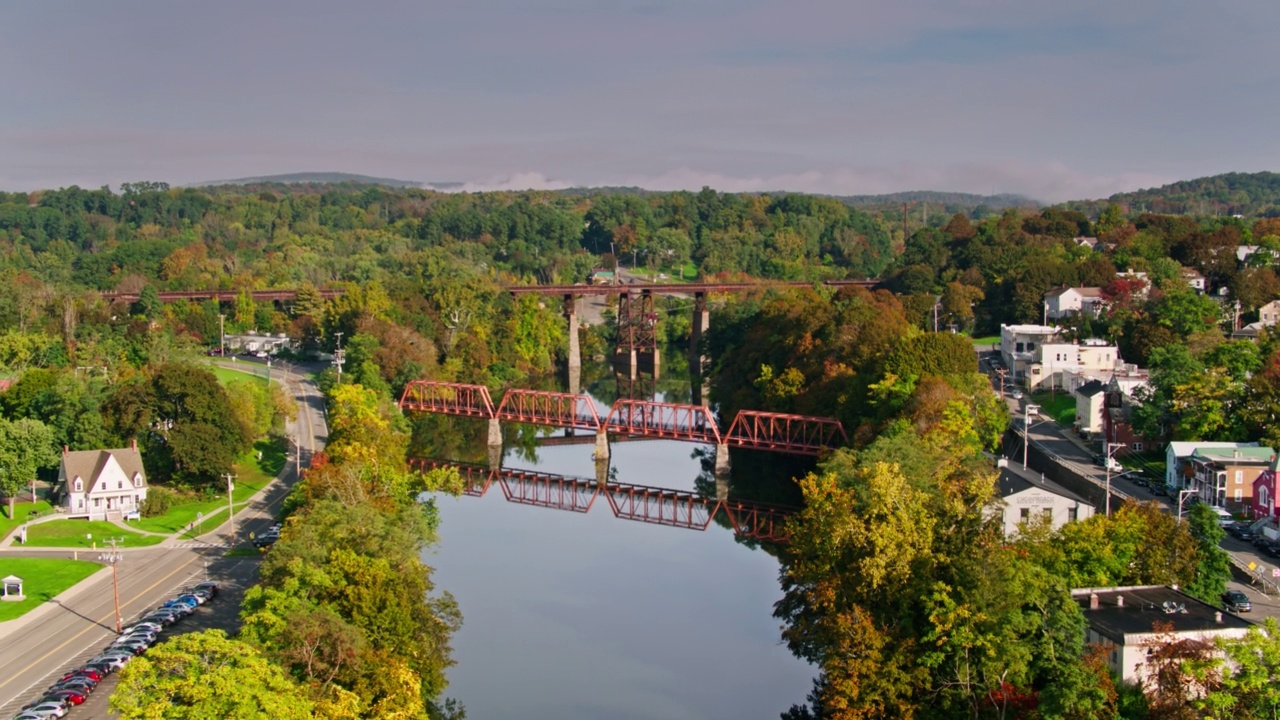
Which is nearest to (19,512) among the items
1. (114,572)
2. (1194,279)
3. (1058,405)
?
(114,572)

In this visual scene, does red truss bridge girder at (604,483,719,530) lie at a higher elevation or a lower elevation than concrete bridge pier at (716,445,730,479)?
lower

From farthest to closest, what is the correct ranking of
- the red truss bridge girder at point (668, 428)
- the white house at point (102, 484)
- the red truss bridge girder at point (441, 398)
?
the red truss bridge girder at point (441, 398)
the red truss bridge girder at point (668, 428)
the white house at point (102, 484)

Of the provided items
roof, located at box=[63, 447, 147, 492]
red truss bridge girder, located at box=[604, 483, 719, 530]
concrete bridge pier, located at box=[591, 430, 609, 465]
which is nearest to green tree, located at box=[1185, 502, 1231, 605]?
red truss bridge girder, located at box=[604, 483, 719, 530]

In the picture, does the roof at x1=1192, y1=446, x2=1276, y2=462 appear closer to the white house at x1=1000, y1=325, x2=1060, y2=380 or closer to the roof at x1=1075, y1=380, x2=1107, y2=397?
the roof at x1=1075, y1=380, x2=1107, y2=397

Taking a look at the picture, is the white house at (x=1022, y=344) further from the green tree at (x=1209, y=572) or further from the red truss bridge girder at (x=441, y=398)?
the green tree at (x=1209, y=572)

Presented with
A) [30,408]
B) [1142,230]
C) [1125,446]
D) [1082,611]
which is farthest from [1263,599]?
[1142,230]

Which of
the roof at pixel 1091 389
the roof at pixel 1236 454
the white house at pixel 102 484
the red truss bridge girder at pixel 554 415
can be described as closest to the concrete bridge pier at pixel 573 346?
the red truss bridge girder at pixel 554 415
